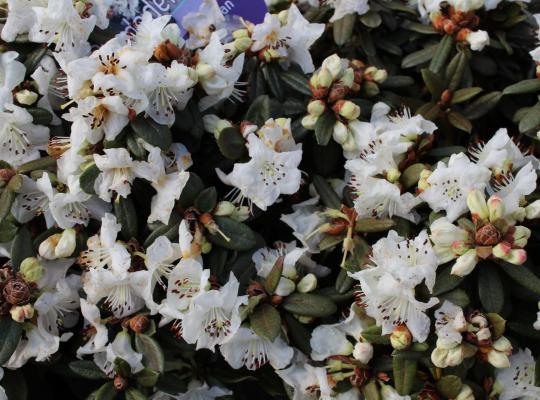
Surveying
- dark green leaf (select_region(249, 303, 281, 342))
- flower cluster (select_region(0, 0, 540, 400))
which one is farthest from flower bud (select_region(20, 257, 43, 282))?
dark green leaf (select_region(249, 303, 281, 342))

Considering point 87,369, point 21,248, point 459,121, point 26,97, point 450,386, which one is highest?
point 26,97

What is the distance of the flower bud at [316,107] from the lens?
69.4 inches

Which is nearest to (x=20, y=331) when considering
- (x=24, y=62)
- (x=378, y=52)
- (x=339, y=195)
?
(x=24, y=62)

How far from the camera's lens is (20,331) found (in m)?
1.58

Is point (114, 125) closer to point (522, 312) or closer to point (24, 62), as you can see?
point (24, 62)

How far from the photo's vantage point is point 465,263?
4.87 feet

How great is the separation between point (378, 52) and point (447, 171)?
704 millimetres

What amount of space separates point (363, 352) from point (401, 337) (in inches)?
4.2

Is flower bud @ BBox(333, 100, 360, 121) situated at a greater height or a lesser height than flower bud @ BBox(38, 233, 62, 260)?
greater

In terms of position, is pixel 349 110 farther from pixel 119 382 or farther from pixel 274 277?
pixel 119 382

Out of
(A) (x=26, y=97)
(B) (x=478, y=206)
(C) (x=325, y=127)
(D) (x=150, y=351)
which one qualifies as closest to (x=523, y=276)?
(B) (x=478, y=206)

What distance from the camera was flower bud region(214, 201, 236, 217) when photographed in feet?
5.45

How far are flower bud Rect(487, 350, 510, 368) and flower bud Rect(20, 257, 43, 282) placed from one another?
38.3 inches

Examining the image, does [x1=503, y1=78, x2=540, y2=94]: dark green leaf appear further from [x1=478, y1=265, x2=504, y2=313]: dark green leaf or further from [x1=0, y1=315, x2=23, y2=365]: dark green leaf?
[x1=0, y1=315, x2=23, y2=365]: dark green leaf
